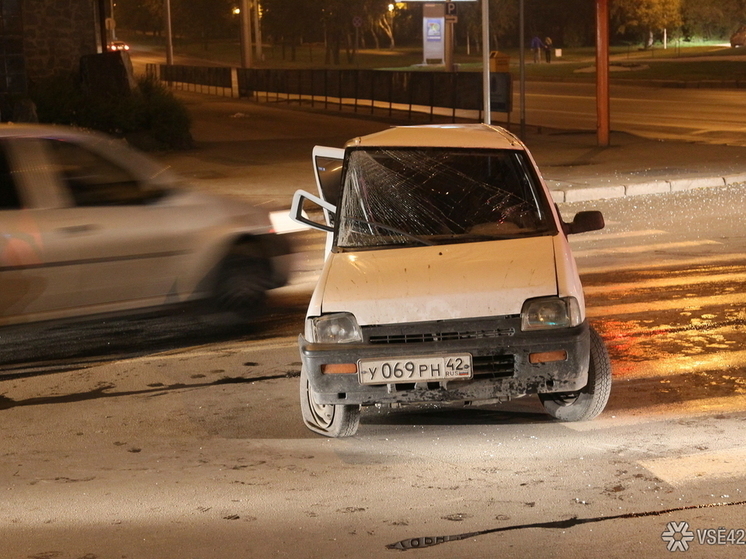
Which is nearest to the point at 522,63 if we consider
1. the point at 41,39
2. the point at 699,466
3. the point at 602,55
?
the point at 602,55

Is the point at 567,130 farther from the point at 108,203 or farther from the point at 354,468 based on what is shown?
the point at 354,468

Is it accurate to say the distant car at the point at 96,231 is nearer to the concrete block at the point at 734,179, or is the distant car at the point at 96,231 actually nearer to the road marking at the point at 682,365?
the road marking at the point at 682,365

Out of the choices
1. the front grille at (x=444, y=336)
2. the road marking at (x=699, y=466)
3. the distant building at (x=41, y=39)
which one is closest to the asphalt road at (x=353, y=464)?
the road marking at (x=699, y=466)

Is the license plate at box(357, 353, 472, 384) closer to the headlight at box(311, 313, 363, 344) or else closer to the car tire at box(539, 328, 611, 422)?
the headlight at box(311, 313, 363, 344)

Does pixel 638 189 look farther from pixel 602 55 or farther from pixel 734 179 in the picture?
pixel 602 55

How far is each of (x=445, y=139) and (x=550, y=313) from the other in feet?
5.34

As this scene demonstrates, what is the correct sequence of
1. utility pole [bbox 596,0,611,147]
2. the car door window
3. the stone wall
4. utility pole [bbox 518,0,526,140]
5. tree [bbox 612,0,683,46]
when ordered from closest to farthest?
the car door window, utility pole [bbox 518,0,526,140], utility pole [bbox 596,0,611,147], the stone wall, tree [bbox 612,0,683,46]

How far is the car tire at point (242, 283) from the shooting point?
8398 mm

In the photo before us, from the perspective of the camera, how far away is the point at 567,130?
2428 centimetres

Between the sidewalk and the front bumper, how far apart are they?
3988mm

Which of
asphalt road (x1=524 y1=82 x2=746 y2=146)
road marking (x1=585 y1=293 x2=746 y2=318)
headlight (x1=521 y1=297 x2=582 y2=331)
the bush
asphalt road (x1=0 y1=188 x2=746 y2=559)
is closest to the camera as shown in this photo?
asphalt road (x1=0 y1=188 x2=746 y2=559)

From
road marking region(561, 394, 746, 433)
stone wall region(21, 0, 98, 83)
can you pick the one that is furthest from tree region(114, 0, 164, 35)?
road marking region(561, 394, 746, 433)

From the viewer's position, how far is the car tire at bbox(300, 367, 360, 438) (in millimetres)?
5633

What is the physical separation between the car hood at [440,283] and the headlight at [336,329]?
39mm
